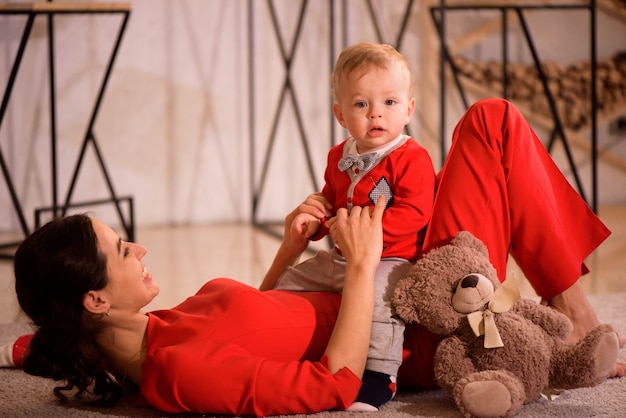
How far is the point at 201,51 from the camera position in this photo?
11.6 ft

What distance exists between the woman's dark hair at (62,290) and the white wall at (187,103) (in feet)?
7.08

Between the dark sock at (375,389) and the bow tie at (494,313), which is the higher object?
the bow tie at (494,313)

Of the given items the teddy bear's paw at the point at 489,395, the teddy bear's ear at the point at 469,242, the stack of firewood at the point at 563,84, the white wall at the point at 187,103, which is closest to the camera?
the teddy bear's paw at the point at 489,395

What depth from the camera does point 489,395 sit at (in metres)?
1.26

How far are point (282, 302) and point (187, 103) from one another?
2.23 metres

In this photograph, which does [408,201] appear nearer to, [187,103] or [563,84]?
[187,103]

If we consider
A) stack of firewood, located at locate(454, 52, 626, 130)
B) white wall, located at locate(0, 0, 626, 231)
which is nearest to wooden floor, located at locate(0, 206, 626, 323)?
white wall, located at locate(0, 0, 626, 231)

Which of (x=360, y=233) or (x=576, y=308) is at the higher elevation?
(x=360, y=233)

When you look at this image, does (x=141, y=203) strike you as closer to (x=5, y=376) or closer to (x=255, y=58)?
(x=255, y=58)

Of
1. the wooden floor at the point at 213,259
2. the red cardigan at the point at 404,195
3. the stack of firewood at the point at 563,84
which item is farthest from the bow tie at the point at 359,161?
the stack of firewood at the point at 563,84

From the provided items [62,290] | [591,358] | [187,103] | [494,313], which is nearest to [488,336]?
Answer: [494,313]

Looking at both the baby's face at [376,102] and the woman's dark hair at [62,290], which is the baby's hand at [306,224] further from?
the woman's dark hair at [62,290]

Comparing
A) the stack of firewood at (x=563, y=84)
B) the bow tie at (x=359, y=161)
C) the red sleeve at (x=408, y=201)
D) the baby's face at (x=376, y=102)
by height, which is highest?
the stack of firewood at (x=563, y=84)

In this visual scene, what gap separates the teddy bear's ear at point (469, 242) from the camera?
55.5 inches
